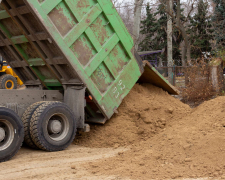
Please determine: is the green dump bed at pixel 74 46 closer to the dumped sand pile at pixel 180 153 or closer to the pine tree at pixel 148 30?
the dumped sand pile at pixel 180 153

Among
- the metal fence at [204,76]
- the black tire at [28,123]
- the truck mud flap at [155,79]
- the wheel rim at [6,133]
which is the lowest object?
the metal fence at [204,76]

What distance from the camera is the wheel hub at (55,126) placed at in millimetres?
5000

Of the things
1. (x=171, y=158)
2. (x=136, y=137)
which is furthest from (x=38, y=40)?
(x=171, y=158)

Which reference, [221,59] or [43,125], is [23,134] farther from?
[221,59]

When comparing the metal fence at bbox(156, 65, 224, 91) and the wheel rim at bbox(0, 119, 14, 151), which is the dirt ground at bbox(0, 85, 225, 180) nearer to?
the wheel rim at bbox(0, 119, 14, 151)

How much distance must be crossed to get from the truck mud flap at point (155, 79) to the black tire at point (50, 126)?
231 centimetres

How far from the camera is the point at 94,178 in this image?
3566 mm

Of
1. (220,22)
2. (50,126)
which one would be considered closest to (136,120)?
(50,126)

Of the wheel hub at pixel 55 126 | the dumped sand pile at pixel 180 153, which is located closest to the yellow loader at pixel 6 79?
the wheel hub at pixel 55 126

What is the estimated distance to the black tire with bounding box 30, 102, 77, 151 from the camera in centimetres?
478

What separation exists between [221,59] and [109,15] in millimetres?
6876

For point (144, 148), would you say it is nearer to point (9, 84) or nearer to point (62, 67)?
point (62, 67)

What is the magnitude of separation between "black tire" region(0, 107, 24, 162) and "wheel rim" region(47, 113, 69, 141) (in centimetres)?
61

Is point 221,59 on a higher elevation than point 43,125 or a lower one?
lower
